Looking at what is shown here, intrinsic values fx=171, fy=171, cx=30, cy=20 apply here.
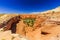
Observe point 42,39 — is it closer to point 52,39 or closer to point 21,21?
point 52,39

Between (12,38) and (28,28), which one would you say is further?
(28,28)

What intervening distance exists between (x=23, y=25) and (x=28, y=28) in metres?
0.88

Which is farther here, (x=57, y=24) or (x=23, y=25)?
(x=23, y=25)

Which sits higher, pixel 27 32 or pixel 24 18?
pixel 24 18

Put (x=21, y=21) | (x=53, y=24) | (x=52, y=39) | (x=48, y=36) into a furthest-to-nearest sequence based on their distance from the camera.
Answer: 1. (x=21, y=21)
2. (x=53, y=24)
3. (x=48, y=36)
4. (x=52, y=39)

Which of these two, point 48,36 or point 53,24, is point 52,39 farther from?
point 53,24

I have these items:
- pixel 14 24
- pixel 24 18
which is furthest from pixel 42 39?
pixel 24 18

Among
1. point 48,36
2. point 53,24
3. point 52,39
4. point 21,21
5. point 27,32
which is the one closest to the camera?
point 52,39

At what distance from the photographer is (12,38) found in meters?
11.6

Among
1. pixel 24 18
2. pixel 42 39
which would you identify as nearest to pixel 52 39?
pixel 42 39

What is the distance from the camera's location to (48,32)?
1277 cm

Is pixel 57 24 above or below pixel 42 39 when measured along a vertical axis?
above

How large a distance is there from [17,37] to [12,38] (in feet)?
1.13

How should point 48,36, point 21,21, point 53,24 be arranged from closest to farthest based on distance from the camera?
1. point 48,36
2. point 53,24
3. point 21,21
